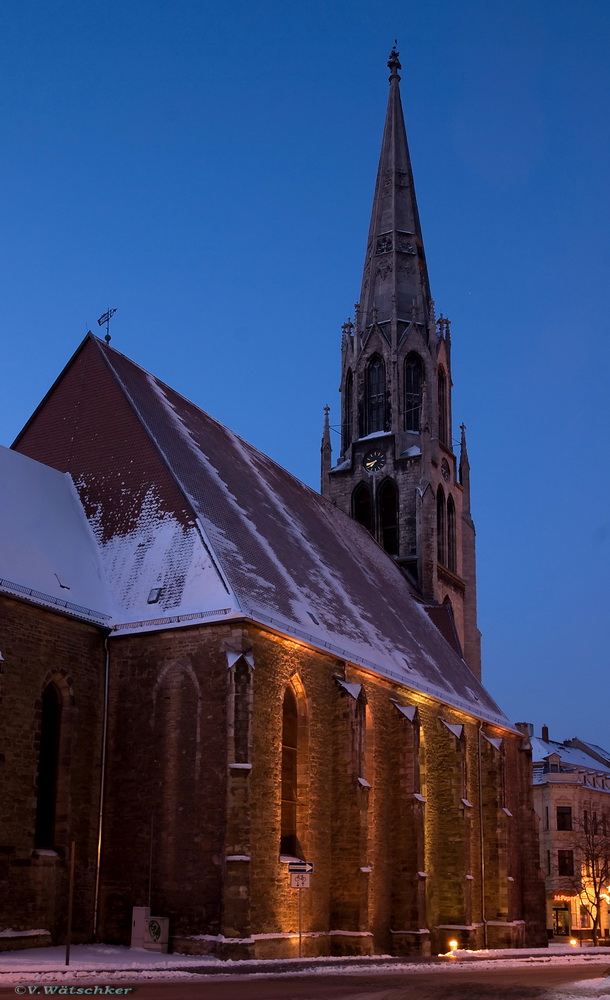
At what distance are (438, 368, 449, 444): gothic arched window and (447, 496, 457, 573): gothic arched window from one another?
111 inches

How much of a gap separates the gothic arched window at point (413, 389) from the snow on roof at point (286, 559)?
27.3ft

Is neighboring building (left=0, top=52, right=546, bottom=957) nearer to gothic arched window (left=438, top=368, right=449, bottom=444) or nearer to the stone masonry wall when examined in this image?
the stone masonry wall

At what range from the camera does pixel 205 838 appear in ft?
73.2

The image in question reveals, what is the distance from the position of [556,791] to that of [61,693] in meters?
46.3

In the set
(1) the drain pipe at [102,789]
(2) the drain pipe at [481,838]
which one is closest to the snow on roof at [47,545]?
(1) the drain pipe at [102,789]

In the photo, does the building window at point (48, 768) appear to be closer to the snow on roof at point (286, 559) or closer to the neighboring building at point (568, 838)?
the snow on roof at point (286, 559)

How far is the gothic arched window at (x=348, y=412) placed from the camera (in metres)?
47.5

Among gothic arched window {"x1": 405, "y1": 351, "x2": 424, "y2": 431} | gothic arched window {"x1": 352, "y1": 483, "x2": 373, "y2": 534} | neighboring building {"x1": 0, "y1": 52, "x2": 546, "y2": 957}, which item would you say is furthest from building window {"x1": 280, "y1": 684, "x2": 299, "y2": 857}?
gothic arched window {"x1": 405, "y1": 351, "x2": 424, "y2": 431}

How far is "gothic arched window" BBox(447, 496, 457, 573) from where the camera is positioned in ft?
151

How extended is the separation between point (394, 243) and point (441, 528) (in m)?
Answer: 13.0

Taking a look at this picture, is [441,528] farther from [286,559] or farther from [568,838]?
[568,838]

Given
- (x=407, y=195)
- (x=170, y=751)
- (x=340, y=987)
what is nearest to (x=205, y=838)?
(x=170, y=751)

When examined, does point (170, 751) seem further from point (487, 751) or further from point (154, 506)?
point (487, 751)

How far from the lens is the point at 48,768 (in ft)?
75.8
